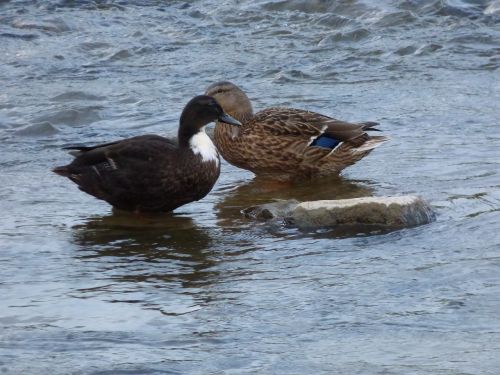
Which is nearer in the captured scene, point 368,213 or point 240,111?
point 368,213

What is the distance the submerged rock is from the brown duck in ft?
6.36

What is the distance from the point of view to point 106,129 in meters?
11.4

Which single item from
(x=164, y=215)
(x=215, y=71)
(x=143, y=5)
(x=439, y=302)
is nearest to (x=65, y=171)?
(x=164, y=215)

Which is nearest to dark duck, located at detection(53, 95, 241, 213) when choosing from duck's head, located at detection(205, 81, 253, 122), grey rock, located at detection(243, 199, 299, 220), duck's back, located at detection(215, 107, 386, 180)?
grey rock, located at detection(243, 199, 299, 220)

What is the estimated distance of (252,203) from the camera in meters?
9.09

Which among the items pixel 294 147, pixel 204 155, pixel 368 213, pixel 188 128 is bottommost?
pixel 294 147

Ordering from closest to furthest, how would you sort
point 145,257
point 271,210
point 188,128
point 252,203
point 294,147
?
1. point 145,257
2. point 271,210
3. point 188,128
4. point 252,203
5. point 294,147

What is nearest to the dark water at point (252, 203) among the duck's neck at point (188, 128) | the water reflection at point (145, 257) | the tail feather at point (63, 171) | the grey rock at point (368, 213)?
the water reflection at point (145, 257)

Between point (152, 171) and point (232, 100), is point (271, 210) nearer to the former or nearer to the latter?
point (152, 171)

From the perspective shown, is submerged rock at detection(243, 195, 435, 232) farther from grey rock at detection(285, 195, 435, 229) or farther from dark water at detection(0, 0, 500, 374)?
dark water at detection(0, 0, 500, 374)

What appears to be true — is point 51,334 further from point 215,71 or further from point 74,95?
point 215,71

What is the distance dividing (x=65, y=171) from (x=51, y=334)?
3038 mm

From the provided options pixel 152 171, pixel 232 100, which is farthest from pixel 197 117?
pixel 232 100

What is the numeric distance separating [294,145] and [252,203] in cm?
101
